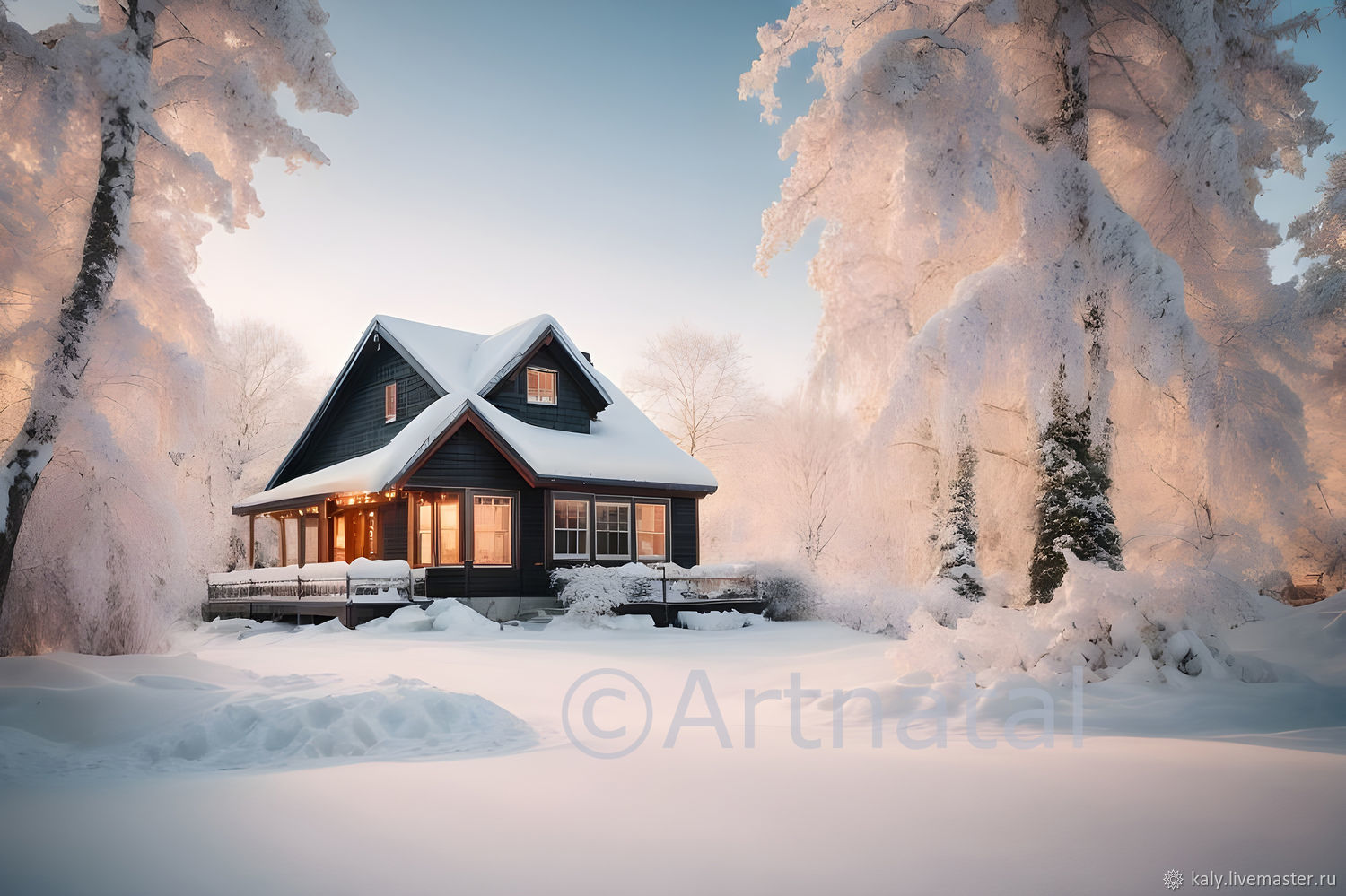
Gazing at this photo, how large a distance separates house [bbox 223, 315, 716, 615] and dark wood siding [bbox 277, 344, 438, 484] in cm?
5

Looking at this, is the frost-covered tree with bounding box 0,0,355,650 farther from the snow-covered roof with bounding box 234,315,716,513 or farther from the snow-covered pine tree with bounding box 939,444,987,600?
the snow-covered pine tree with bounding box 939,444,987,600

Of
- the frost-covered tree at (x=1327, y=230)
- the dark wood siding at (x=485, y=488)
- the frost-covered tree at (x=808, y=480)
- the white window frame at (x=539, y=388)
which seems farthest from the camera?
the frost-covered tree at (x=808, y=480)

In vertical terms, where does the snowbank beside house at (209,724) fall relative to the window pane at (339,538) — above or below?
below

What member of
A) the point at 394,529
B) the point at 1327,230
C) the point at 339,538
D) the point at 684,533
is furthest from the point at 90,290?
the point at 684,533

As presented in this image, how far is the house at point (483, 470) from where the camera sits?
21.8 meters

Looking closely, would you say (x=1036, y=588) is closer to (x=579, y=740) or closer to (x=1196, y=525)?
(x=1196, y=525)

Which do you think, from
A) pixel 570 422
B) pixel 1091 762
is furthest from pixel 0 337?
pixel 570 422

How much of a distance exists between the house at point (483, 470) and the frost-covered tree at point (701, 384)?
1359 cm

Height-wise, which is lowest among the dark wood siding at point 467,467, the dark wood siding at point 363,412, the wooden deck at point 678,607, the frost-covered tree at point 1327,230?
the wooden deck at point 678,607

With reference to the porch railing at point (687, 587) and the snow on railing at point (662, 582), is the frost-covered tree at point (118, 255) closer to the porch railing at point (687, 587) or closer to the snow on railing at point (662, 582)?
the snow on railing at point (662, 582)

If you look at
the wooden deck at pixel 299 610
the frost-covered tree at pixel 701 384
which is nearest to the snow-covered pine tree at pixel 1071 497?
the wooden deck at pixel 299 610

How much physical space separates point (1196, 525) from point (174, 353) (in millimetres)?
12592

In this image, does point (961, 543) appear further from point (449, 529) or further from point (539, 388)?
point (539, 388)

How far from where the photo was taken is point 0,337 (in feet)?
28.8
